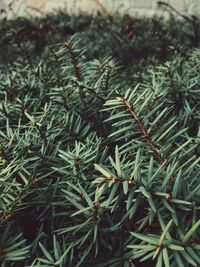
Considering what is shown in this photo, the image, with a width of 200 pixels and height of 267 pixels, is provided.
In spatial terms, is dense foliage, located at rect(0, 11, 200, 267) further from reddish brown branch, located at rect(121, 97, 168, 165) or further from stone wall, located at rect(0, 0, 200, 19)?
stone wall, located at rect(0, 0, 200, 19)

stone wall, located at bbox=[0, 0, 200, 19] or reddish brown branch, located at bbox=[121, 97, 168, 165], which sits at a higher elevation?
reddish brown branch, located at bbox=[121, 97, 168, 165]

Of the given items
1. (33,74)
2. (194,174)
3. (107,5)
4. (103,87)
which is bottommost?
(107,5)

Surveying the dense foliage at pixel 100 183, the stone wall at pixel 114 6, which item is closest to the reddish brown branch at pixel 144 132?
the dense foliage at pixel 100 183

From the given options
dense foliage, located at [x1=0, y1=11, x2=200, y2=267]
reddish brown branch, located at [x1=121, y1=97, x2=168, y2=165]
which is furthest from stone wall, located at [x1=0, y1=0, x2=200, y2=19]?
reddish brown branch, located at [x1=121, y1=97, x2=168, y2=165]

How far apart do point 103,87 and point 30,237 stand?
605 millimetres

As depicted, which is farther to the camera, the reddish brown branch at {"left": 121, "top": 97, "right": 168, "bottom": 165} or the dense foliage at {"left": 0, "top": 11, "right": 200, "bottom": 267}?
the reddish brown branch at {"left": 121, "top": 97, "right": 168, "bottom": 165}

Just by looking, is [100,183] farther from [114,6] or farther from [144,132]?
[114,6]

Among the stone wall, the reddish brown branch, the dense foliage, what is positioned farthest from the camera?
A: the stone wall

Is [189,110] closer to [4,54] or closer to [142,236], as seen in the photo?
[142,236]

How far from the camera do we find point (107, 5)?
5.05 metres

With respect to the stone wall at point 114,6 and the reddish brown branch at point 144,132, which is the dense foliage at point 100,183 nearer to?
the reddish brown branch at point 144,132

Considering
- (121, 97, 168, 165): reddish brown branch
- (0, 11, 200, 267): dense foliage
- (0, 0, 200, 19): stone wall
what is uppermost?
(121, 97, 168, 165): reddish brown branch

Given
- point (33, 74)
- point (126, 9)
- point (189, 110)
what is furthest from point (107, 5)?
point (189, 110)

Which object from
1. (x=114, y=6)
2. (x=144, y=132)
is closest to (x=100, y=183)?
(x=144, y=132)
